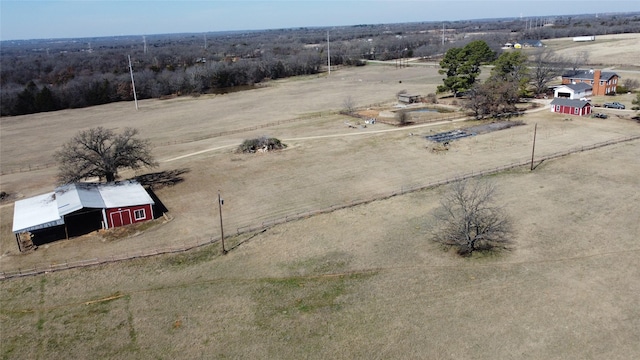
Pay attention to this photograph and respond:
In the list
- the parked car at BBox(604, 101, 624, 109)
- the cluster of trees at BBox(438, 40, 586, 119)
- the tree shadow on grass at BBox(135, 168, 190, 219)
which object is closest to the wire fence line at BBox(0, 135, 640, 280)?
the tree shadow on grass at BBox(135, 168, 190, 219)

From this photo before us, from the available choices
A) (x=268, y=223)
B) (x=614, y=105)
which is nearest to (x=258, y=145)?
(x=268, y=223)

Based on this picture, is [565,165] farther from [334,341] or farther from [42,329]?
[42,329]

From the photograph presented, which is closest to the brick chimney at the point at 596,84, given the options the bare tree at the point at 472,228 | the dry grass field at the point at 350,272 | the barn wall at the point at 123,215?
the dry grass field at the point at 350,272

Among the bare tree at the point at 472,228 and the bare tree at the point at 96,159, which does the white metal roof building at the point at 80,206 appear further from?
the bare tree at the point at 472,228

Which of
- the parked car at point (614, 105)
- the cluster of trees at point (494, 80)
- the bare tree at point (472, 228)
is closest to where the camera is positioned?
the bare tree at point (472, 228)

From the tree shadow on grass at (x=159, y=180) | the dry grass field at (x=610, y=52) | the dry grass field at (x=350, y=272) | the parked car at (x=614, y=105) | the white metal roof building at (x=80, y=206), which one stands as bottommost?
the dry grass field at (x=350, y=272)

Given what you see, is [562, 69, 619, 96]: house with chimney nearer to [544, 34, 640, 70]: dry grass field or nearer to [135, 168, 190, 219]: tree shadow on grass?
[544, 34, 640, 70]: dry grass field

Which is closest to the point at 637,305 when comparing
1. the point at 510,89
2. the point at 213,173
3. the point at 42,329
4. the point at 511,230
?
the point at 511,230
